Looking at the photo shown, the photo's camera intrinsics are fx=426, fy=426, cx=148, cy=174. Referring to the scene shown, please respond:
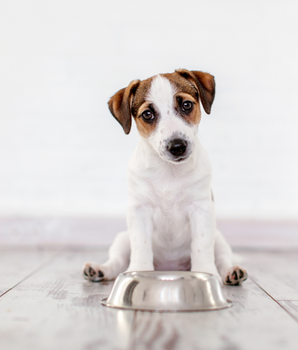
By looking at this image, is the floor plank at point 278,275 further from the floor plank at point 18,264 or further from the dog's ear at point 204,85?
the floor plank at point 18,264

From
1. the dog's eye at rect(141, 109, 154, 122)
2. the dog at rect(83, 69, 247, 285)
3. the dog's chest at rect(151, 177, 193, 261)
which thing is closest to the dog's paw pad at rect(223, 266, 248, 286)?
the dog at rect(83, 69, 247, 285)

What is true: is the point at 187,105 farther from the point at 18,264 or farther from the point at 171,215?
the point at 18,264

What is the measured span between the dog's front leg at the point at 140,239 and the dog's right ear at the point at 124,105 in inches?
18.7

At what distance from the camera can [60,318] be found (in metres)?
1.59

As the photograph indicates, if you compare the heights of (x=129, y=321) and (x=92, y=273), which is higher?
(x=129, y=321)

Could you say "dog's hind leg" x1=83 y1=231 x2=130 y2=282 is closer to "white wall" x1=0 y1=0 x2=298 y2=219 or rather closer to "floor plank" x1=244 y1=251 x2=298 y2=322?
"floor plank" x1=244 y1=251 x2=298 y2=322

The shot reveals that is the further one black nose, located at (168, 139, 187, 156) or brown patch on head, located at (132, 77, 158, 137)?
brown patch on head, located at (132, 77, 158, 137)

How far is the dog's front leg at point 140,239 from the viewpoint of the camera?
2.29m

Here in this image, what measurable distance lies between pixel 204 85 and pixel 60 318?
1.48 meters

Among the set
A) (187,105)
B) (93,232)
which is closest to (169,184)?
(187,105)

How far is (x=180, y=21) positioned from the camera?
430cm

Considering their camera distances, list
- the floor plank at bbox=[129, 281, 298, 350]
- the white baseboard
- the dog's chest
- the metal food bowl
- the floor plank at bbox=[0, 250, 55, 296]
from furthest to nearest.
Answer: the white baseboard, the floor plank at bbox=[0, 250, 55, 296], the dog's chest, the metal food bowl, the floor plank at bbox=[129, 281, 298, 350]

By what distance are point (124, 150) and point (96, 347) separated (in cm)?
314

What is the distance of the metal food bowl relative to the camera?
165 centimetres
